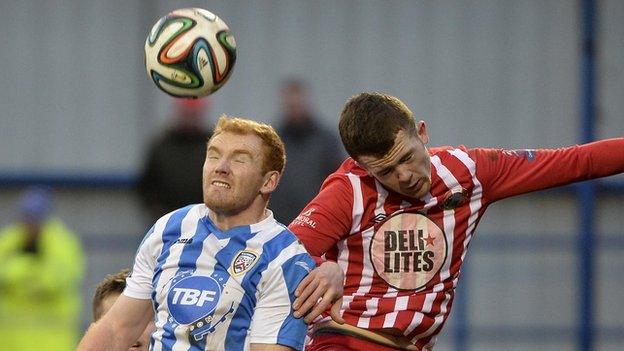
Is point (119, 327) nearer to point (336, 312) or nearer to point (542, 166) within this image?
point (336, 312)

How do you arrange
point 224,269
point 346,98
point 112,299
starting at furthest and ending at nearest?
point 346,98 → point 112,299 → point 224,269

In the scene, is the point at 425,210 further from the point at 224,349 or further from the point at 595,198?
the point at 595,198

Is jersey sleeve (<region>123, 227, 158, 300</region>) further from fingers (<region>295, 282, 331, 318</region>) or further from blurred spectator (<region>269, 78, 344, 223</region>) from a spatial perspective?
blurred spectator (<region>269, 78, 344, 223</region>)

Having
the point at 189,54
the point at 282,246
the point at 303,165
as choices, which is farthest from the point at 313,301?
the point at 303,165

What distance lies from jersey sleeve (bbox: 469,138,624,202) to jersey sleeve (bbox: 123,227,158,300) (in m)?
1.36

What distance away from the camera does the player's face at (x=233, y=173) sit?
198 inches

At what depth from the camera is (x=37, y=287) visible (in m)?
10.7

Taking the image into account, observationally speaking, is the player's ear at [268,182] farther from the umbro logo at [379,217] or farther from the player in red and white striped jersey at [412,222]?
the umbro logo at [379,217]

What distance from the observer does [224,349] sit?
4.96 metres

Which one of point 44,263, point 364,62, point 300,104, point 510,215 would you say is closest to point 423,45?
point 364,62

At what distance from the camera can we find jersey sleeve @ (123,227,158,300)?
17.0 feet

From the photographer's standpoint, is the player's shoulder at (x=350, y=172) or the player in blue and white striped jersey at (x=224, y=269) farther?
the player's shoulder at (x=350, y=172)

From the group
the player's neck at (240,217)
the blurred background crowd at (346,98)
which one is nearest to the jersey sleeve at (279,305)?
the player's neck at (240,217)

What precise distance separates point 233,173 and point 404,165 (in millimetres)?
695
